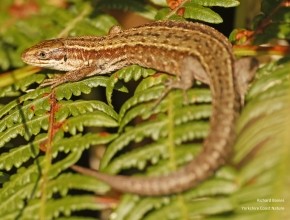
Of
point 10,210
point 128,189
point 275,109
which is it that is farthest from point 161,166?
point 10,210

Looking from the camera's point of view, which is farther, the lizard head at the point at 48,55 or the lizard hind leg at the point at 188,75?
the lizard head at the point at 48,55

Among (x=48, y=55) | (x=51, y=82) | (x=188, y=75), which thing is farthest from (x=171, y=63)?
(x=48, y=55)

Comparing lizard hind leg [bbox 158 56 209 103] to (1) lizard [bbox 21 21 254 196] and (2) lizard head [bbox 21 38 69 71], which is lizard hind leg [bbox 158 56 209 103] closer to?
(1) lizard [bbox 21 21 254 196]

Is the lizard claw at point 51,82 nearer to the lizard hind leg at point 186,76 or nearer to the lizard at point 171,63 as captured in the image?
the lizard at point 171,63

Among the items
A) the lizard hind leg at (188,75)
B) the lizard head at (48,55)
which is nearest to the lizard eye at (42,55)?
the lizard head at (48,55)

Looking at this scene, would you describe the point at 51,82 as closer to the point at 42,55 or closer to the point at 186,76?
the point at 42,55

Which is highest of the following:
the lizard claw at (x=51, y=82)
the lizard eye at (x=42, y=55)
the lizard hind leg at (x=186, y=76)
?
the lizard eye at (x=42, y=55)

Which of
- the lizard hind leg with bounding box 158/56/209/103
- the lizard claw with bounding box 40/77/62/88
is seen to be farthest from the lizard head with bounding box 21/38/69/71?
the lizard hind leg with bounding box 158/56/209/103
